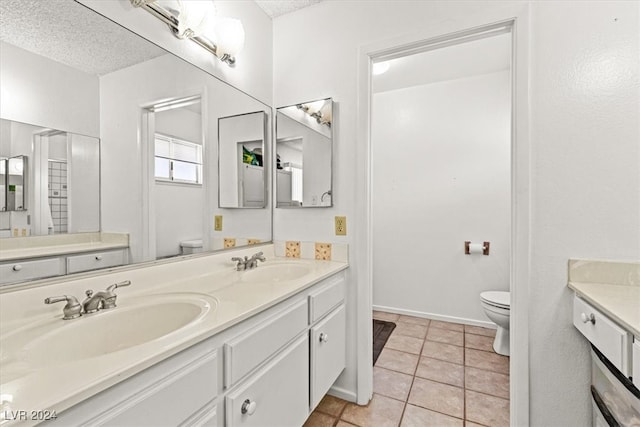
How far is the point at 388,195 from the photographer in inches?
122

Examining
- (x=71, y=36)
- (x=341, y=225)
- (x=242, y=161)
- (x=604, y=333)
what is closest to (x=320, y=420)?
(x=341, y=225)

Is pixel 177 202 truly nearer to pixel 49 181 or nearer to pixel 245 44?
pixel 49 181

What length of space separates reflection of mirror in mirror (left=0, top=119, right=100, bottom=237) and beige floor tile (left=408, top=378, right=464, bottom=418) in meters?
1.90

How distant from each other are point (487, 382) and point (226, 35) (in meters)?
2.63

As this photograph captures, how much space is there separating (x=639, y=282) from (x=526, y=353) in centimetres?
54

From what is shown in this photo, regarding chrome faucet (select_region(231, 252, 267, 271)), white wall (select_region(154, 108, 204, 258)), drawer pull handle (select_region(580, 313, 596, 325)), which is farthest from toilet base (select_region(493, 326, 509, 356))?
white wall (select_region(154, 108, 204, 258))

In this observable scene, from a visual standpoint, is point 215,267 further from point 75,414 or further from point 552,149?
point 552,149

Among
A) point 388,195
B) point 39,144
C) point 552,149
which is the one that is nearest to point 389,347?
point 388,195

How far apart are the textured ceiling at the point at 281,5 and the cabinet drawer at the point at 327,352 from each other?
1911 millimetres

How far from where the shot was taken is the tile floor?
5.03 feet

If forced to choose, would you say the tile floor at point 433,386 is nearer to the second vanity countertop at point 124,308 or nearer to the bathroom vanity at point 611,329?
the bathroom vanity at point 611,329

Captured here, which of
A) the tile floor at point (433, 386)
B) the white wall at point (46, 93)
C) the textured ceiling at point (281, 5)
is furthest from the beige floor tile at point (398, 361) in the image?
the textured ceiling at point (281, 5)

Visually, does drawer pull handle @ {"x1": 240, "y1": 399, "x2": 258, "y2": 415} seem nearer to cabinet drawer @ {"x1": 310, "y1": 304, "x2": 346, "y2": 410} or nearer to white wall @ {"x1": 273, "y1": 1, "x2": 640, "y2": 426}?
cabinet drawer @ {"x1": 310, "y1": 304, "x2": 346, "y2": 410}

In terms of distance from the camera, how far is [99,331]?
2.81ft
